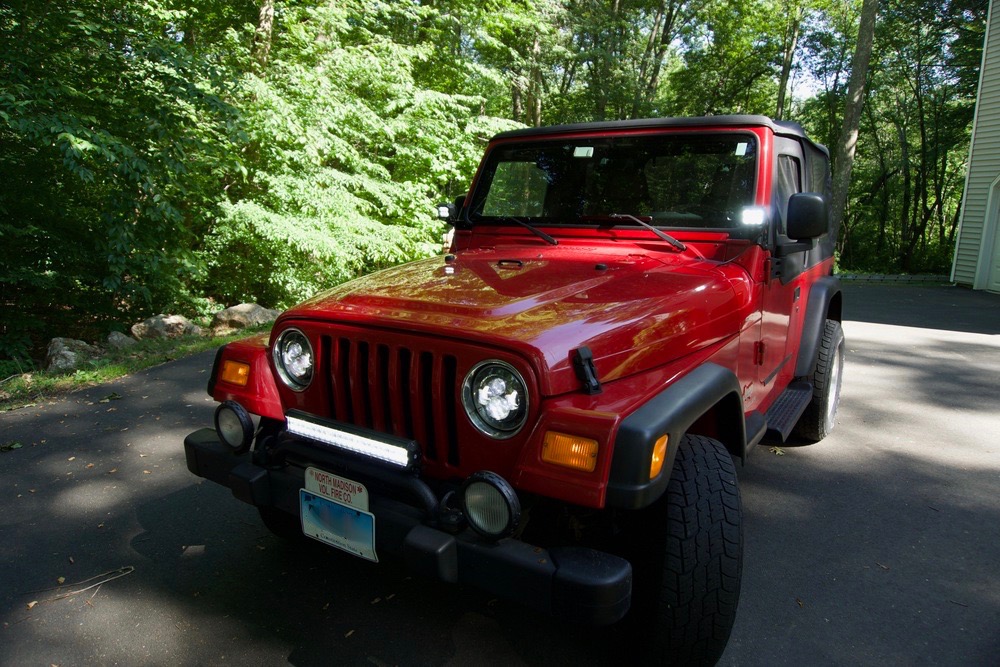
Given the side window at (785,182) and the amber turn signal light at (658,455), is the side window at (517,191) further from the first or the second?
the amber turn signal light at (658,455)

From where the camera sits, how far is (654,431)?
1.80m

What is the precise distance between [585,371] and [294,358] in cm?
116

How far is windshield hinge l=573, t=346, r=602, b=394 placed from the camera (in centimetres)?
198

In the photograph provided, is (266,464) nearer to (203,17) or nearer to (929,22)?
(203,17)

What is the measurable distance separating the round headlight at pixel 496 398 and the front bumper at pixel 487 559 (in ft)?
0.91

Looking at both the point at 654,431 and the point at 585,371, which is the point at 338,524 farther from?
the point at 654,431

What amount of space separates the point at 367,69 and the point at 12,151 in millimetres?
4326

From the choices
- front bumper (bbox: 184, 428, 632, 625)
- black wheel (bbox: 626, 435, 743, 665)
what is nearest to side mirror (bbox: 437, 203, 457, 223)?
front bumper (bbox: 184, 428, 632, 625)

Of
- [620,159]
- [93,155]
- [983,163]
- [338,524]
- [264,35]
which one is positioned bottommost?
[338,524]

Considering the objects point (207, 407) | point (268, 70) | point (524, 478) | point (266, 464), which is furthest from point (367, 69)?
point (524, 478)

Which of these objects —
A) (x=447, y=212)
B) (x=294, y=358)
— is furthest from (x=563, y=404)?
(x=447, y=212)

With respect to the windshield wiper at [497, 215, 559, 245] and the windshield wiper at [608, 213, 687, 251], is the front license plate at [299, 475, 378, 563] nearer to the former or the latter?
the windshield wiper at [497, 215, 559, 245]

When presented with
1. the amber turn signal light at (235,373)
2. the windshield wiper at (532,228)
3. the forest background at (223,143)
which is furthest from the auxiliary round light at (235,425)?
the forest background at (223,143)

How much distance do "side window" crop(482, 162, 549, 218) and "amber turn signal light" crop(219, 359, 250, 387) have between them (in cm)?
161
